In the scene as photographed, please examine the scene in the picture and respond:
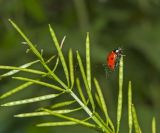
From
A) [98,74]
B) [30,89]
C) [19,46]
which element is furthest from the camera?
[98,74]

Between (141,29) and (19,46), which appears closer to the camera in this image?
(19,46)

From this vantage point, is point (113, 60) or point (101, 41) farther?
point (101, 41)

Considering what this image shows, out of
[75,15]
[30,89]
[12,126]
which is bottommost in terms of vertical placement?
[12,126]

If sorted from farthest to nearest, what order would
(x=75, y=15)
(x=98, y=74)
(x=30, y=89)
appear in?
1. (x=75, y=15)
2. (x=98, y=74)
3. (x=30, y=89)

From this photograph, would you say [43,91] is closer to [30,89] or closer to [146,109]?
[30,89]

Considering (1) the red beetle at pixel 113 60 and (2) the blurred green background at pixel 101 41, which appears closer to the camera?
(1) the red beetle at pixel 113 60

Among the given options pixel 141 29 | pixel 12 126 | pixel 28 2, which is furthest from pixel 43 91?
pixel 141 29

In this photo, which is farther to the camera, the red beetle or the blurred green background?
the blurred green background

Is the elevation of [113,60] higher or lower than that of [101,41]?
lower
